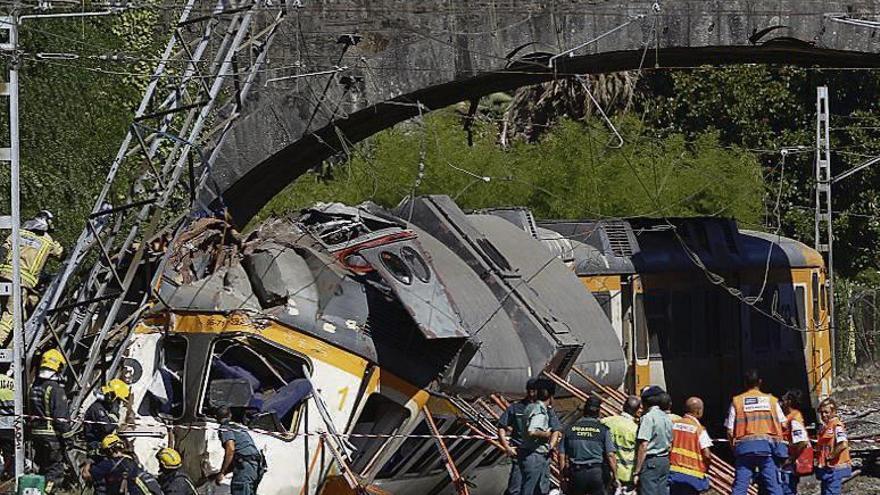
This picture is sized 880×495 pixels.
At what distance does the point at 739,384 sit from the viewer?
27141 mm

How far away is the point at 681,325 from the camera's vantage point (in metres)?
26.3

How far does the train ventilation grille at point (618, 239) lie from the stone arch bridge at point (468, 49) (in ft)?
7.90

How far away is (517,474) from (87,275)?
15.6 feet

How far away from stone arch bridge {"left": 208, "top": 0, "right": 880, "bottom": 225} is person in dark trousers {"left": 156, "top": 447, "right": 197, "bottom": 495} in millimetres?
9138

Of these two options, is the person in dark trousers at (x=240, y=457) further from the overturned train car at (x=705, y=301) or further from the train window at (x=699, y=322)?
the train window at (x=699, y=322)

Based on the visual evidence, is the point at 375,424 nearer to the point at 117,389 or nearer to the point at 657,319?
the point at 117,389

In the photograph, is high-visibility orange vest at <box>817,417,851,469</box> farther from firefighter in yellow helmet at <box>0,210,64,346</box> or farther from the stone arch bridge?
firefighter in yellow helmet at <box>0,210,64,346</box>

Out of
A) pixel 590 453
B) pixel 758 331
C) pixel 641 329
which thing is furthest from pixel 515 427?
pixel 758 331

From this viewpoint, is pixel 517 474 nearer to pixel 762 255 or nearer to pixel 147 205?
pixel 147 205

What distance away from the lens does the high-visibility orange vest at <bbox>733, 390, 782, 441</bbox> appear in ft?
58.0

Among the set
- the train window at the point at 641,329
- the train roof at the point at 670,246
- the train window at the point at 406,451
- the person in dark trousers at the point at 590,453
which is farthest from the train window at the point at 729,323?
the person in dark trousers at the point at 590,453

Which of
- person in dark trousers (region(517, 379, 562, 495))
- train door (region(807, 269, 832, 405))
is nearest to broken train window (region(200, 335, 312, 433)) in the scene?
person in dark trousers (region(517, 379, 562, 495))

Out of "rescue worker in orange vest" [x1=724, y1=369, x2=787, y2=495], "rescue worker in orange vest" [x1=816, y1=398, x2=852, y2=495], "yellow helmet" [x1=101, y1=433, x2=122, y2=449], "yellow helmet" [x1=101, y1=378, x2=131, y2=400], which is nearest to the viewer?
"yellow helmet" [x1=101, y1=433, x2=122, y2=449]

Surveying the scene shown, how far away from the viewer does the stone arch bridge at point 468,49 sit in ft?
76.3
